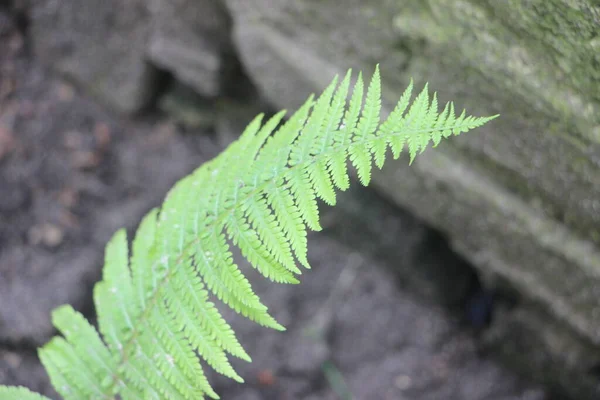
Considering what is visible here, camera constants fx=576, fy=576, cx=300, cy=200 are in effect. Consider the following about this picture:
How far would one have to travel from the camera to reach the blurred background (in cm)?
178

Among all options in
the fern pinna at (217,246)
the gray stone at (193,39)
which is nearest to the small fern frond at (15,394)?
the fern pinna at (217,246)

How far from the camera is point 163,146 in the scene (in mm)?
3090

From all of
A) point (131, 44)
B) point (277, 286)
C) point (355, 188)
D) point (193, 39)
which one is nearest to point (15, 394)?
point (277, 286)

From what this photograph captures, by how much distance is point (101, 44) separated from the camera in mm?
3025

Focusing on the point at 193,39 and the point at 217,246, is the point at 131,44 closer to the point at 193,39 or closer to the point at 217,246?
the point at 193,39

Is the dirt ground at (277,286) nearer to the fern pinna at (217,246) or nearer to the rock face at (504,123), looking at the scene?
the rock face at (504,123)

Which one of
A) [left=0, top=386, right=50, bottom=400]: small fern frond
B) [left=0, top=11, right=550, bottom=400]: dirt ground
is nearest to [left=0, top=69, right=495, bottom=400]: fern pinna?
[left=0, top=386, right=50, bottom=400]: small fern frond

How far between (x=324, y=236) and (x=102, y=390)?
1517mm

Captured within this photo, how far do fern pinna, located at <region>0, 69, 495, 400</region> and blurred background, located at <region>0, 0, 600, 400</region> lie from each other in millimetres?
449

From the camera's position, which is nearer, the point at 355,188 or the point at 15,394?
the point at 15,394

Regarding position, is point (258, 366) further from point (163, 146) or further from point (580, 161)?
point (580, 161)

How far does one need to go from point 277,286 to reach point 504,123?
52.4 inches

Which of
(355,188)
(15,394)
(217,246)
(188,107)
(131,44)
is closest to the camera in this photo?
(217,246)

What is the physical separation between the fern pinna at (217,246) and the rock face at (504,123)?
365 millimetres
